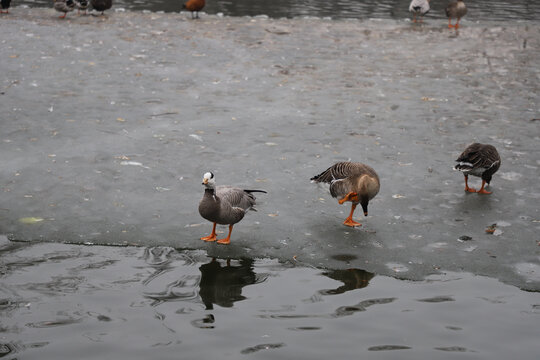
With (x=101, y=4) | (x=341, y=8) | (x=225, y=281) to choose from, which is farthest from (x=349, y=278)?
(x=341, y=8)

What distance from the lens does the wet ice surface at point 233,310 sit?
5828mm

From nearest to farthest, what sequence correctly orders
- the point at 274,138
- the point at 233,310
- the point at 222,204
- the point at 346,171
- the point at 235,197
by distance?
the point at 233,310, the point at 222,204, the point at 235,197, the point at 346,171, the point at 274,138

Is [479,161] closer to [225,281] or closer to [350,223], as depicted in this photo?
[350,223]

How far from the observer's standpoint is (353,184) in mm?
8297

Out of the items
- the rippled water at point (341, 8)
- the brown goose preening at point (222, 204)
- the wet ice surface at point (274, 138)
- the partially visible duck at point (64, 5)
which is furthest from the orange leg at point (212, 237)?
the rippled water at point (341, 8)

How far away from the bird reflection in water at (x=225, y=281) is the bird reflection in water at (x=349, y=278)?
2.47 ft

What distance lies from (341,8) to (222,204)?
22.9 metres

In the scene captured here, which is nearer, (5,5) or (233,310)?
(233,310)

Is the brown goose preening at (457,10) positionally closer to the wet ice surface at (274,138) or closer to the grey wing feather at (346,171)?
the wet ice surface at (274,138)

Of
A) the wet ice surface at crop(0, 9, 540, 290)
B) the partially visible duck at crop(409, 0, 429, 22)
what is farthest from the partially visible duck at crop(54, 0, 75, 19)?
the partially visible duck at crop(409, 0, 429, 22)

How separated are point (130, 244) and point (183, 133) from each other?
4.38 m

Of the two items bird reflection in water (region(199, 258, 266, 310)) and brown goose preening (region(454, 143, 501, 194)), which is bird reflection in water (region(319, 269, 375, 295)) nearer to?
bird reflection in water (region(199, 258, 266, 310))

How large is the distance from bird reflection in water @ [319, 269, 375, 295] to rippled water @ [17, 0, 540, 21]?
812 inches

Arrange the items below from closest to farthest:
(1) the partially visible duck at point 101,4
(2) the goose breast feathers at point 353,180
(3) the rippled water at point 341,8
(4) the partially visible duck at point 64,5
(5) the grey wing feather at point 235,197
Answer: (5) the grey wing feather at point 235,197
(2) the goose breast feathers at point 353,180
(4) the partially visible duck at point 64,5
(1) the partially visible duck at point 101,4
(3) the rippled water at point 341,8
